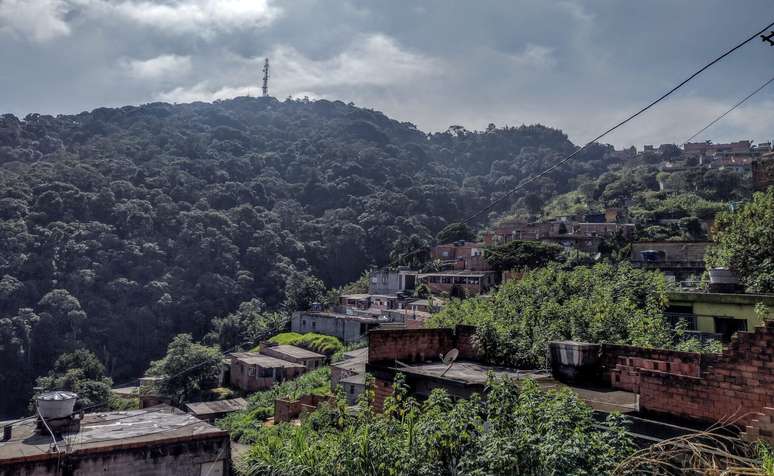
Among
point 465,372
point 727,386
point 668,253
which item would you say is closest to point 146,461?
point 465,372

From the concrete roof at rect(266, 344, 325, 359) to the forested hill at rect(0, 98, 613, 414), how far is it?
63.3ft

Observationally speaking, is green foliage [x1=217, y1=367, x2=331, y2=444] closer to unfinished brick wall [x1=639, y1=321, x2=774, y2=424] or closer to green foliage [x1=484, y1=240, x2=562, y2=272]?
unfinished brick wall [x1=639, y1=321, x2=774, y2=424]

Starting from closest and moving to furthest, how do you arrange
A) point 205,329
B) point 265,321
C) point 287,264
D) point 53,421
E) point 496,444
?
point 496,444 → point 53,421 → point 265,321 → point 205,329 → point 287,264

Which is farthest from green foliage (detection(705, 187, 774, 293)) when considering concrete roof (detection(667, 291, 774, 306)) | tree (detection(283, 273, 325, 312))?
tree (detection(283, 273, 325, 312))

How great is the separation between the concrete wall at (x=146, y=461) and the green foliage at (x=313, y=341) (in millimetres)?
29697

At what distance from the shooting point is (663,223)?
57.9m

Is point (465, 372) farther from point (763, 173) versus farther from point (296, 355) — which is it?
point (296, 355)

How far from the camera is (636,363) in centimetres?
745

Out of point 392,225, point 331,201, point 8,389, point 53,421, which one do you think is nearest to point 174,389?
point 8,389

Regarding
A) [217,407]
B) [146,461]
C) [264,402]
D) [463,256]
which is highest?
[463,256]

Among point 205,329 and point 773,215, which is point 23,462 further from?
point 205,329

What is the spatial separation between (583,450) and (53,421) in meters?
12.2

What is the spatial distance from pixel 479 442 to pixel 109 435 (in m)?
9.91

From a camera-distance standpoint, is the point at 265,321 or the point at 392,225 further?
the point at 392,225
